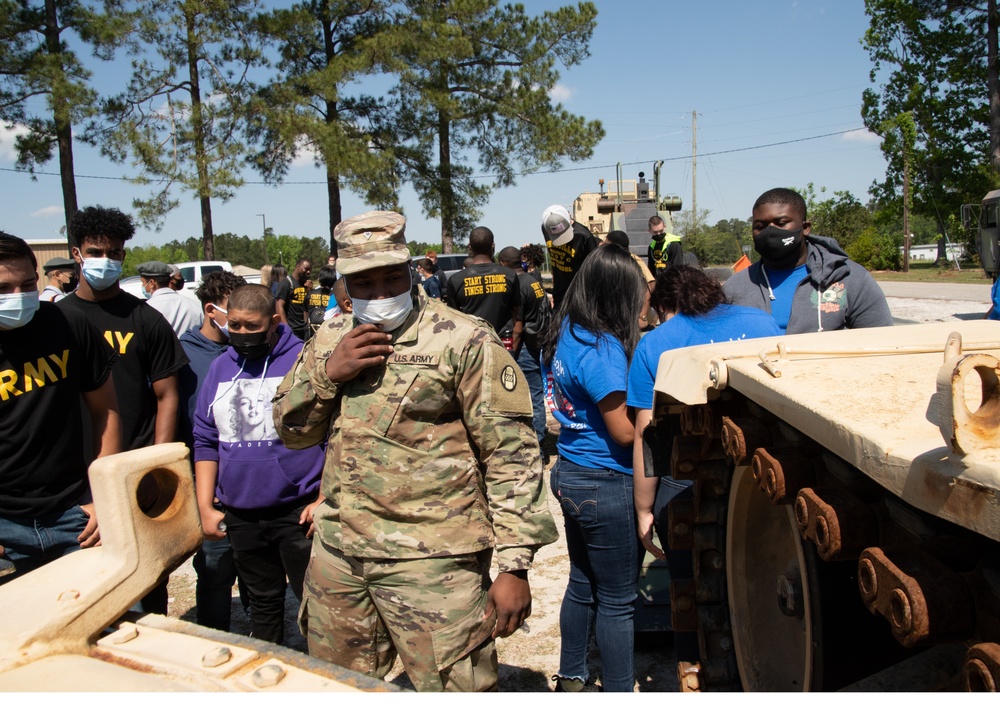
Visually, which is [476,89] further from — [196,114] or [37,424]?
[37,424]

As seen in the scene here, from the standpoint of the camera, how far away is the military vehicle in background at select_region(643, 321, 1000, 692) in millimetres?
1235

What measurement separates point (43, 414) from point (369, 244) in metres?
1.45

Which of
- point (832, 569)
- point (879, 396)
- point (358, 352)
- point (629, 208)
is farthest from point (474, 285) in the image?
point (629, 208)

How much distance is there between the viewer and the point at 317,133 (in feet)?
60.4

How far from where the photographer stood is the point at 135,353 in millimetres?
3568

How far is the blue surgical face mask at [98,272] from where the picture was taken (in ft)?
11.7

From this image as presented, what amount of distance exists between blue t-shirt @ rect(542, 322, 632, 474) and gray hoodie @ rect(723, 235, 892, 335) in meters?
0.83

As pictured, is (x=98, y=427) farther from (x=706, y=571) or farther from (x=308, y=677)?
(x=706, y=571)

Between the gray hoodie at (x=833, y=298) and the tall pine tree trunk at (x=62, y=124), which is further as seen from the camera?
the tall pine tree trunk at (x=62, y=124)

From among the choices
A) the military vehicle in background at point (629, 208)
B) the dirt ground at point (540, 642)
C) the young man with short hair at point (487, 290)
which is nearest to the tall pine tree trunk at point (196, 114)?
the military vehicle in background at point (629, 208)

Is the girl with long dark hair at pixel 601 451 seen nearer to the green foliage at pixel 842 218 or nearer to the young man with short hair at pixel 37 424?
the young man with short hair at pixel 37 424

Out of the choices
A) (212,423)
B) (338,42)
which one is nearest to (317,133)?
(338,42)

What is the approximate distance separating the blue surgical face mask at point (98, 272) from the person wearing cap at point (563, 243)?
2.40 meters

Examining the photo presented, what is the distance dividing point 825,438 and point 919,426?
0.18 m
